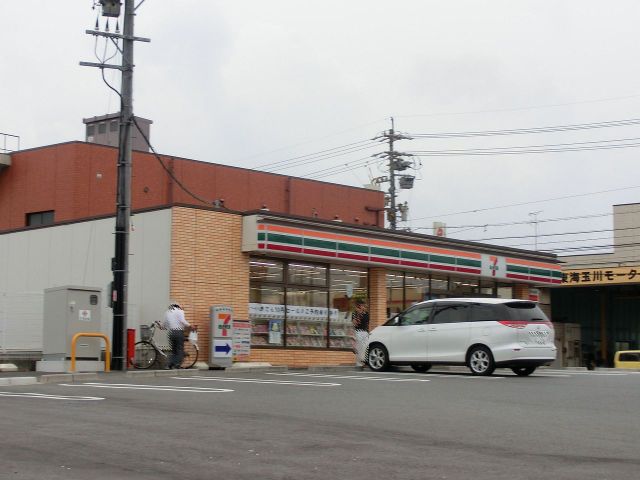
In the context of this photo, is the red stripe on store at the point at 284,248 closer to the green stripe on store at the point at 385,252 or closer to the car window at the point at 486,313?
the green stripe on store at the point at 385,252

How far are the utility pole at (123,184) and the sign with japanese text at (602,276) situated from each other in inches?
1071

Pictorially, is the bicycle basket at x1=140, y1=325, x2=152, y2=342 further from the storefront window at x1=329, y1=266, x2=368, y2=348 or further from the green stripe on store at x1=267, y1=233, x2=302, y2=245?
the storefront window at x1=329, y1=266, x2=368, y2=348

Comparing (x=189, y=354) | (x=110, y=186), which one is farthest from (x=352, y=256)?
(x=110, y=186)

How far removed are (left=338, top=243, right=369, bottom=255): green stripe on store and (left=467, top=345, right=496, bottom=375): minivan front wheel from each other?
24.9 feet

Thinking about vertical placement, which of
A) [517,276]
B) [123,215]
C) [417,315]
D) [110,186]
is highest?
[110,186]

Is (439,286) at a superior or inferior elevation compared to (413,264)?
inferior

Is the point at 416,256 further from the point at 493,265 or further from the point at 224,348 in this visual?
the point at 224,348

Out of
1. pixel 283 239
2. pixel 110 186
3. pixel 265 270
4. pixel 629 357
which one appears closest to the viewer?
pixel 283 239

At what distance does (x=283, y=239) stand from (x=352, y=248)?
9.25 feet

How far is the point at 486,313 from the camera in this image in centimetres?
2078

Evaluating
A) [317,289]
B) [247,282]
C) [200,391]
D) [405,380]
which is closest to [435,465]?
[200,391]

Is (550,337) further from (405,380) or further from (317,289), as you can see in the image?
(317,289)

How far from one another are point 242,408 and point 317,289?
15.8 meters

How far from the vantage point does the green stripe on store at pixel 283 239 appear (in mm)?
25594
